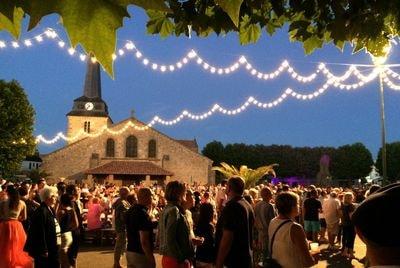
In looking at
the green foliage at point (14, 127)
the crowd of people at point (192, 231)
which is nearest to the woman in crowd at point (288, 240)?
the crowd of people at point (192, 231)

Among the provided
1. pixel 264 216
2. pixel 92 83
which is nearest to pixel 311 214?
pixel 264 216

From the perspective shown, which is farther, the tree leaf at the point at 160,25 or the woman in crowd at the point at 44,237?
the woman in crowd at the point at 44,237

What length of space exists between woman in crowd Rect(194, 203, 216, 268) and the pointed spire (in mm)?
54204

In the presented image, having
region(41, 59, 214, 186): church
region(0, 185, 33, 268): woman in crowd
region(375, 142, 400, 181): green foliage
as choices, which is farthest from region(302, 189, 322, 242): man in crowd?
region(375, 142, 400, 181): green foliage

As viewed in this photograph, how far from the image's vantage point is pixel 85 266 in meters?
9.20

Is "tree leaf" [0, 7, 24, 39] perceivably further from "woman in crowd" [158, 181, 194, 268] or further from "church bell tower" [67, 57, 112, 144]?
"church bell tower" [67, 57, 112, 144]

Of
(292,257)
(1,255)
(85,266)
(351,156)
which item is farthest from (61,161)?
(292,257)

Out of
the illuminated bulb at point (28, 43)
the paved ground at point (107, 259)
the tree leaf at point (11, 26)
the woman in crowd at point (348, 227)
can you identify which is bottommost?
the paved ground at point (107, 259)

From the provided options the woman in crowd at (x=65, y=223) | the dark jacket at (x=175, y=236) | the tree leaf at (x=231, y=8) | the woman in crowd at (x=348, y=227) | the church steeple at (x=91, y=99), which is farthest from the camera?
the church steeple at (x=91, y=99)

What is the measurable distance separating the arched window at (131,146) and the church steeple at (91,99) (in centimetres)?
1090

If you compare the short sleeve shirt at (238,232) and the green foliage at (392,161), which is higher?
the green foliage at (392,161)

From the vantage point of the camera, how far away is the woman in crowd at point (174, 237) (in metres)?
4.49

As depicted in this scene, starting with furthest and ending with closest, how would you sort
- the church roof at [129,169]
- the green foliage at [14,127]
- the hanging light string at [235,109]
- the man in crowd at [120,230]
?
1. the church roof at [129,169]
2. the green foliage at [14,127]
3. the hanging light string at [235,109]
4. the man in crowd at [120,230]

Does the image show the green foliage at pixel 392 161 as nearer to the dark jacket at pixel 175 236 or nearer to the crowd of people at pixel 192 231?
the crowd of people at pixel 192 231
